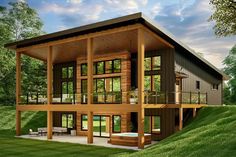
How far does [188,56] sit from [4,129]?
1618cm

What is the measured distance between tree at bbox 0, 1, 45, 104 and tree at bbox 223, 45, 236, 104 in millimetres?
23443

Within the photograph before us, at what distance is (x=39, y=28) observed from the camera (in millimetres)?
39844

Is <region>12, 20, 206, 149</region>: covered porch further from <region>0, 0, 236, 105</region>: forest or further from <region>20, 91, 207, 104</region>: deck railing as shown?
<region>0, 0, 236, 105</region>: forest

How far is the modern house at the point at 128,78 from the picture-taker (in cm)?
1883

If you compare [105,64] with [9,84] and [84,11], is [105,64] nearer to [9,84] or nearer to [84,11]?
[84,11]

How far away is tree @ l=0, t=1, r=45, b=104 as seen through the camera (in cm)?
3688

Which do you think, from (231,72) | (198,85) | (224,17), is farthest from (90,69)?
(231,72)

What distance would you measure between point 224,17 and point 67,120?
1586 centimetres

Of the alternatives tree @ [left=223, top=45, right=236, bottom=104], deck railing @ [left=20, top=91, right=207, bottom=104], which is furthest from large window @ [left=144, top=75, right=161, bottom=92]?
tree @ [left=223, top=45, right=236, bottom=104]

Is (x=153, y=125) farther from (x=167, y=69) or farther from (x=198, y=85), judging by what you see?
(x=198, y=85)

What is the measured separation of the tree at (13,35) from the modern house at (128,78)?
33.4ft

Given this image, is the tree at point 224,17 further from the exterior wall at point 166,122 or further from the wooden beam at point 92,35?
the exterior wall at point 166,122

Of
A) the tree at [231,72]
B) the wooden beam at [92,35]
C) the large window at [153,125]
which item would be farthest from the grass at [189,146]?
the tree at [231,72]

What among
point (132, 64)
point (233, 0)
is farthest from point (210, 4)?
point (132, 64)
